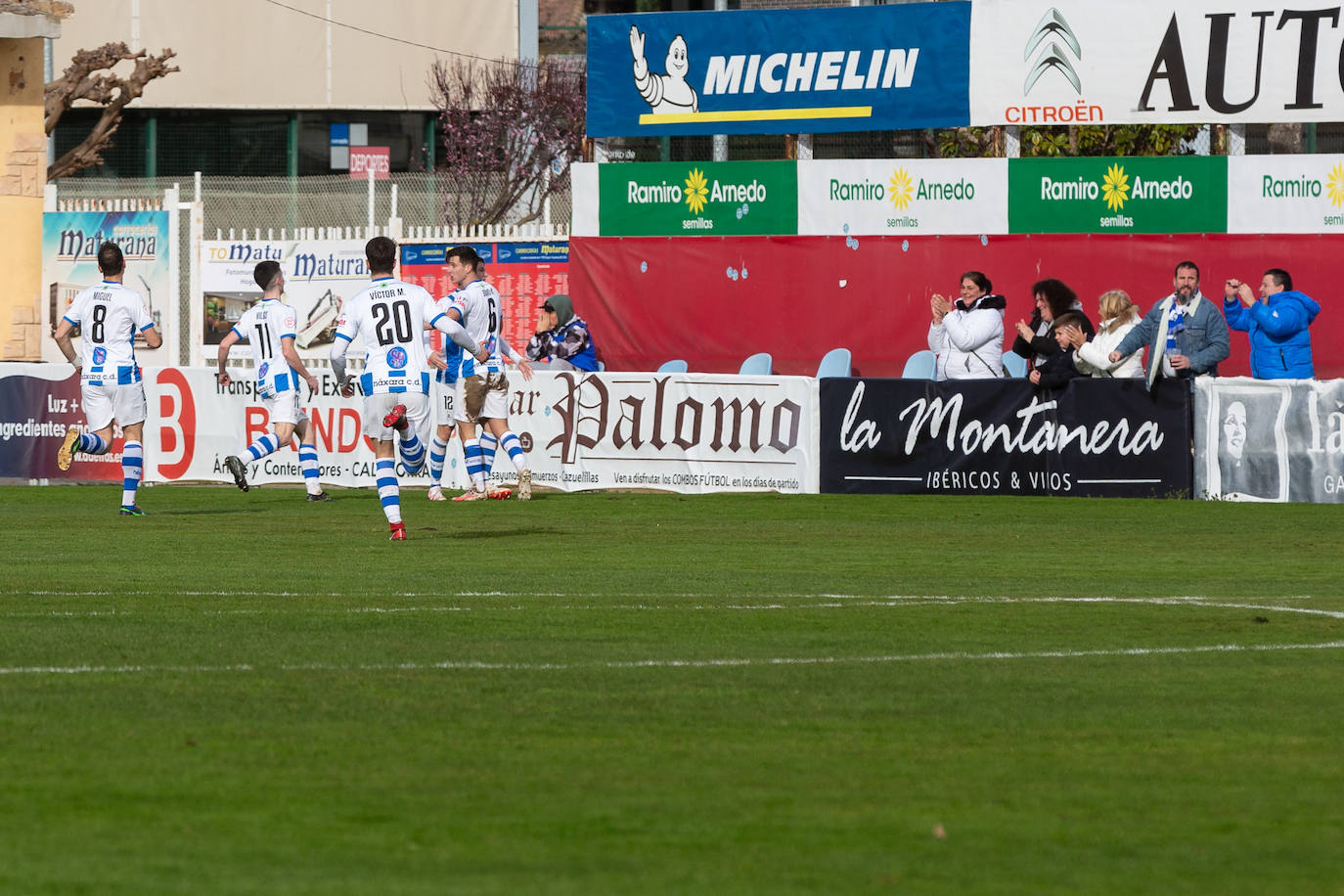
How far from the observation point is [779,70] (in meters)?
28.7

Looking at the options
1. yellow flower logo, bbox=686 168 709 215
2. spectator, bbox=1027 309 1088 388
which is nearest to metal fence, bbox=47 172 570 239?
yellow flower logo, bbox=686 168 709 215

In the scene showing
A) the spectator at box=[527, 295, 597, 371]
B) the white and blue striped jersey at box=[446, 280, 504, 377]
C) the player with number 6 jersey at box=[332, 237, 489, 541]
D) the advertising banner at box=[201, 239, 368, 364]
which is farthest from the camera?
the advertising banner at box=[201, 239, 368, 364]

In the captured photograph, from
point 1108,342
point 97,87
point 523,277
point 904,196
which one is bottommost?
point 1108,342

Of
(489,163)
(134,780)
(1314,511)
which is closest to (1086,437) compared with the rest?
(1314,511)

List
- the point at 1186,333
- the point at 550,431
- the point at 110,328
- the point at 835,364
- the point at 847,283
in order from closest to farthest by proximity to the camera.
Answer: the point at 110,328 → the point at 1186,333 → the point at 550,431 → the point at 835,364 → the point at 847,283

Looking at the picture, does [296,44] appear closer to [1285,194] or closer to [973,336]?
[1285,194]

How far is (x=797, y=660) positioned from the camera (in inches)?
374

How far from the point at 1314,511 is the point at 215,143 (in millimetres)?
41702

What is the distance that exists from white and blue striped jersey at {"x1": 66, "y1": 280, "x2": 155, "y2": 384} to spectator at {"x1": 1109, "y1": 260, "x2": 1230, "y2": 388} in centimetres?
912

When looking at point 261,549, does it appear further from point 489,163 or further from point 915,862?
point 489,163

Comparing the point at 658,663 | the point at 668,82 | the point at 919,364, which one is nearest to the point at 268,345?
the point at 919,364

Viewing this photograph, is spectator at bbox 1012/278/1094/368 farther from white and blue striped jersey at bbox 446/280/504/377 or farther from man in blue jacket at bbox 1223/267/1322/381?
white and blue striped jersey at bbox 446/280/504/377

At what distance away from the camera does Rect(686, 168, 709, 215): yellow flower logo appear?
2902 centimetres

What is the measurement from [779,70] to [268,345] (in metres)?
10.1
